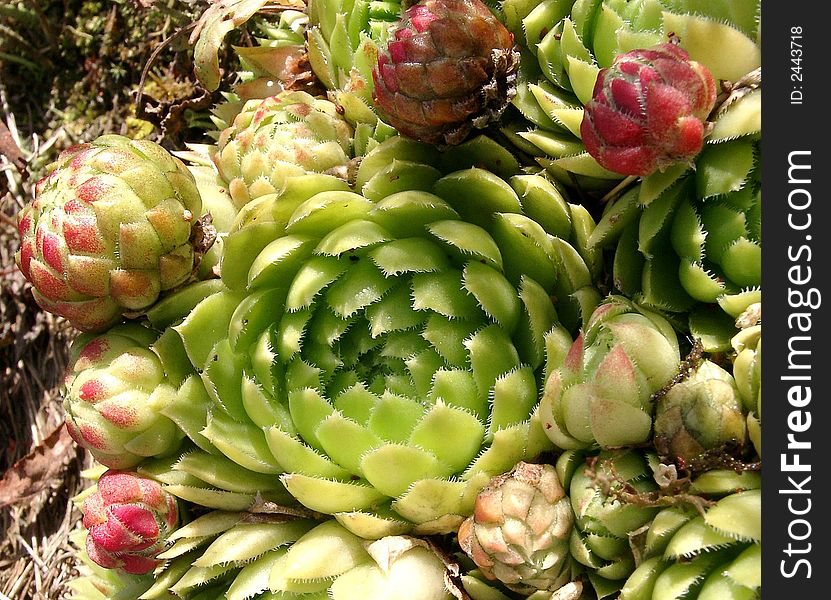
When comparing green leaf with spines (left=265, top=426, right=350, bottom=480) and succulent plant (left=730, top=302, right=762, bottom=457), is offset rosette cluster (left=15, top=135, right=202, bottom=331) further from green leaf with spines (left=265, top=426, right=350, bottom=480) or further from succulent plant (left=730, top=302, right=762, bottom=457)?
succulent plant (left=730, top=302, right=762, bottom=457)

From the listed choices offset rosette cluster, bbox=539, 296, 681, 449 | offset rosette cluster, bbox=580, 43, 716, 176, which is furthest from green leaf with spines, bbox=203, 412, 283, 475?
offset rosette cluster, bbox=580, 43, 716, 176

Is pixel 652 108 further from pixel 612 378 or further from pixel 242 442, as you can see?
pixel 242 442

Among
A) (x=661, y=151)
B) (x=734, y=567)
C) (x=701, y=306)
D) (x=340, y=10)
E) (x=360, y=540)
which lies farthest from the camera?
(x=340, y=10)

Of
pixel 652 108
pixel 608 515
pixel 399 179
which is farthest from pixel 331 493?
pixel 652 108

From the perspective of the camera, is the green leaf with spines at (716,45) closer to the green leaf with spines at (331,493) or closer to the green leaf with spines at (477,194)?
the green leaf with spines at (477,194)
